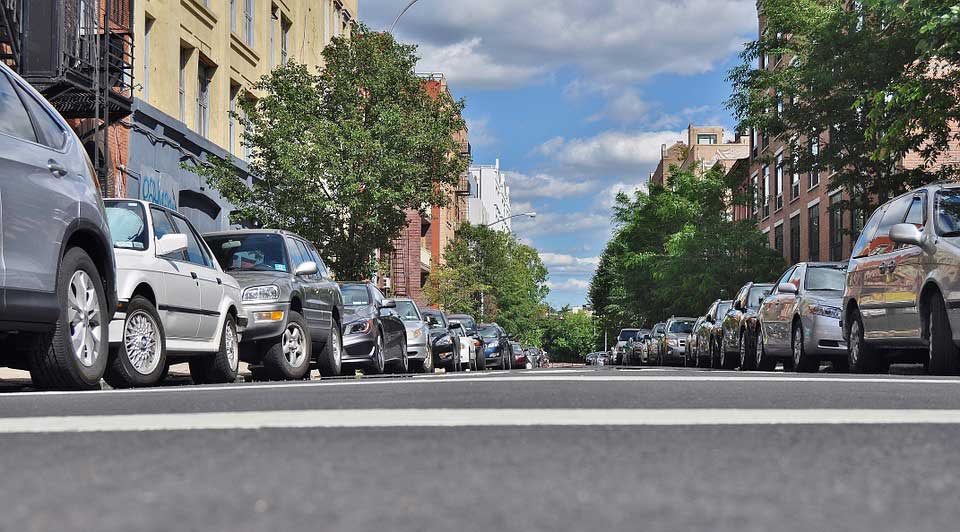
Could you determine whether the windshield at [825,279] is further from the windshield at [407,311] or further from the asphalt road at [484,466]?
the asphalt road at [484,466]

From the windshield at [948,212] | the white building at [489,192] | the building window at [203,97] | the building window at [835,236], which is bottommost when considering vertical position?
the windshield at [948,212]

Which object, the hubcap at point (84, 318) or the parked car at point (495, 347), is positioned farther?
the parked car at point (495, 347)

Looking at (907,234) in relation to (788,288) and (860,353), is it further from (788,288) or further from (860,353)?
(788,288)

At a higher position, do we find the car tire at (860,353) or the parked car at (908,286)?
the parked car at (908,286)

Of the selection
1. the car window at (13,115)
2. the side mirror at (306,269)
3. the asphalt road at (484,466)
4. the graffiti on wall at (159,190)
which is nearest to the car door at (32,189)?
the car window at (13,115)

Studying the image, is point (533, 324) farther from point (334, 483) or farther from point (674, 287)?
point (334, 483)

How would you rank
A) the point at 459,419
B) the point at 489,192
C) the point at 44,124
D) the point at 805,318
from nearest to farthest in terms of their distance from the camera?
1. the point at 459,419
2. the point at 44,124
3. the point at 805,318
4. the point at 489,192

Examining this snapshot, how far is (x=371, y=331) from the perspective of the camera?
18047 mm

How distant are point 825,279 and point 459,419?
13334 millimetres

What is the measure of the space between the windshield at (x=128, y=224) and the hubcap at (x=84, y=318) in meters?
2.01

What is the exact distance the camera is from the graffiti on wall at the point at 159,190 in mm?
24841

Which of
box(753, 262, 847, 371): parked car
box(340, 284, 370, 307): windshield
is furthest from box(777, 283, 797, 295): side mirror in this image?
box(340, 284, 370, 307): windshield

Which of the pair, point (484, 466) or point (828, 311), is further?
point (828, 311)

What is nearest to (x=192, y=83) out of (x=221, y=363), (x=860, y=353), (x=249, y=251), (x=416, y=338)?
(x=416, y=338)
